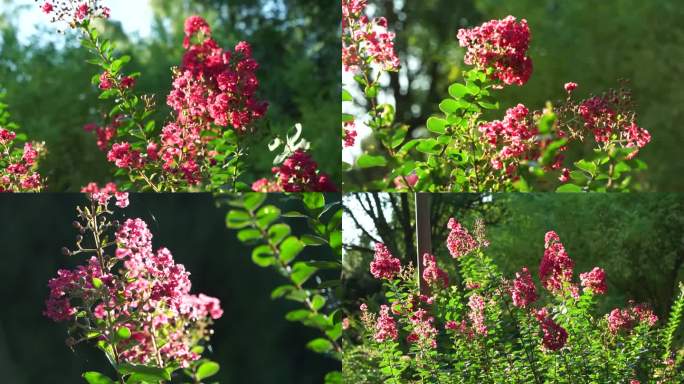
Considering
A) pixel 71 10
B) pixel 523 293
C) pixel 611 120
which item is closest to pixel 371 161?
pixel 523 293

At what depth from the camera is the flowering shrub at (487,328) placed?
8.71 feet

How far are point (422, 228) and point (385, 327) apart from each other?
14.4 inches

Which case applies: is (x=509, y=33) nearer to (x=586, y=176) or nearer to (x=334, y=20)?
(x=586, y=176)

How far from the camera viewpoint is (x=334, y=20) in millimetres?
4461

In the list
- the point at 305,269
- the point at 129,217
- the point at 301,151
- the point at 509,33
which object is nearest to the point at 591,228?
the point at 509,33

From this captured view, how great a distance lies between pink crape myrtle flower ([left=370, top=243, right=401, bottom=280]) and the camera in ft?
8.91

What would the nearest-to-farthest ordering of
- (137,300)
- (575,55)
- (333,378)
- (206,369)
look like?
1. (206,369)
2. (137,300)
3. (333,378)
4. (575,55)

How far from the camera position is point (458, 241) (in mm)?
2727

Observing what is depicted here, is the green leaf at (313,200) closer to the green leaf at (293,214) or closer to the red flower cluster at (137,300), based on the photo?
the green leaf at (293,214)

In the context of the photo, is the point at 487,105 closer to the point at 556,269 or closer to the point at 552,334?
the point at 556,269

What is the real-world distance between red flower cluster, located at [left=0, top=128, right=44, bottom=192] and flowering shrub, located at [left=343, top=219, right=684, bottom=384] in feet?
4.27

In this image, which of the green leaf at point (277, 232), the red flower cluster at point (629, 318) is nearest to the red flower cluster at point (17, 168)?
the green leaf at point (277, 232)

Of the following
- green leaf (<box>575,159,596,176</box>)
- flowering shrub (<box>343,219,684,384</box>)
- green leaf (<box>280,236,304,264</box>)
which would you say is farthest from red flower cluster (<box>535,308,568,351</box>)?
green leaf (<box>280,236,304,264</box>)

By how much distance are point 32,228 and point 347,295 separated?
1.06 m
